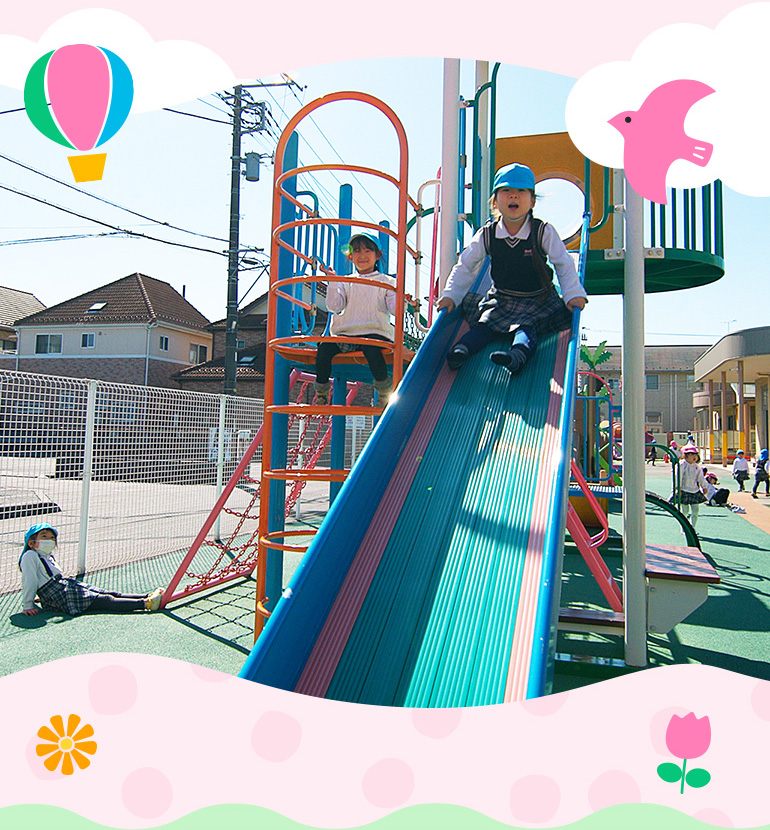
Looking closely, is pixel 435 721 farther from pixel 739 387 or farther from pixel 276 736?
pixel 739 387

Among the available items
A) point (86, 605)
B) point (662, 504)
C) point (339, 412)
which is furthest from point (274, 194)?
point (662, 504)

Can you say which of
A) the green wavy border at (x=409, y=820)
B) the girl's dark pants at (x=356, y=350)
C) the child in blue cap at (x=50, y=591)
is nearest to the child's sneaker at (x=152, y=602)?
the child in blue cap at (x=50, y=591)

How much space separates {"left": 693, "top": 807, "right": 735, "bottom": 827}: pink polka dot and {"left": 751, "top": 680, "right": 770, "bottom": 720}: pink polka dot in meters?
0.32

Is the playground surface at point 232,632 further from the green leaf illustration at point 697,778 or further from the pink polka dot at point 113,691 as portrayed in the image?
the green leaf illustration at point 697,778

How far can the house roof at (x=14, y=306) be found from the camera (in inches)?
822

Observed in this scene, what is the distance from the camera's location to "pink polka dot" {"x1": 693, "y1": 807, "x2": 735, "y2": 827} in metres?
1.56

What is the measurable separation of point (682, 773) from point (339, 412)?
6.65 ft

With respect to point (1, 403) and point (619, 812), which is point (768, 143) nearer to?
point (619, 812)

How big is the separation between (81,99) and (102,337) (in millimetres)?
22145

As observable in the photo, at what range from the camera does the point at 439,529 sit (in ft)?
8.27

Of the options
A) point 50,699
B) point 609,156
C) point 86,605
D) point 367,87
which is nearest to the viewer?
point 50,699

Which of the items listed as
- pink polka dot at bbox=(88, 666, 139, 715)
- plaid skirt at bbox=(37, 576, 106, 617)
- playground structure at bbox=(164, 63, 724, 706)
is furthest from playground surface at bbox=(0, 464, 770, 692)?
pink polka dot at bbox=(88, 666, 139, 715)

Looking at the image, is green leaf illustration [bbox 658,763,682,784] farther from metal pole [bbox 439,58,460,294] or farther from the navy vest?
metal pole [bbox 439,58,460,294]

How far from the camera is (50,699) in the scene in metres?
1.81
